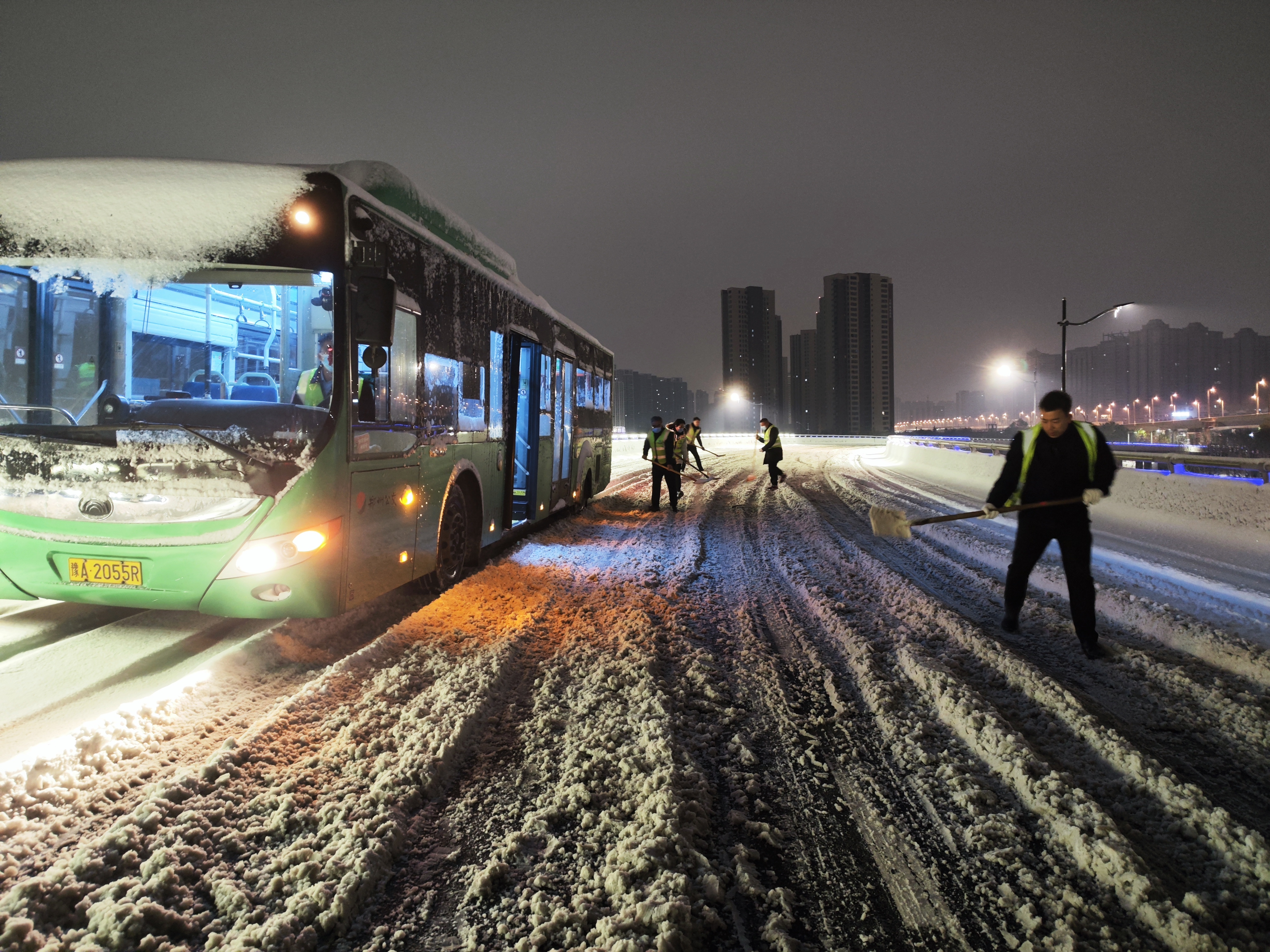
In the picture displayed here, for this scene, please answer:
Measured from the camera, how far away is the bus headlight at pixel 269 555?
445 centimetres

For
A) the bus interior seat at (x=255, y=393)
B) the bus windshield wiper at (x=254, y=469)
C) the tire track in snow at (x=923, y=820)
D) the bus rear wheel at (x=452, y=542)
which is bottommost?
the tire track in snow at (x=923, y=820)

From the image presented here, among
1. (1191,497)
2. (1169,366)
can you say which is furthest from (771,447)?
(1169,366)

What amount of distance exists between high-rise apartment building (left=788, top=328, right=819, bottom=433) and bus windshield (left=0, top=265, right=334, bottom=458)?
119751 millimetres

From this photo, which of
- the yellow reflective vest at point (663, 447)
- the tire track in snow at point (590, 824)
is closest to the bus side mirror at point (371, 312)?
the tire track in snow at point (590, 824)

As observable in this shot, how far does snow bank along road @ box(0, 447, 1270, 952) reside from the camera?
7.68 feet

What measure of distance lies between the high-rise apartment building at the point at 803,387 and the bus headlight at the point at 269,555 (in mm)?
119942

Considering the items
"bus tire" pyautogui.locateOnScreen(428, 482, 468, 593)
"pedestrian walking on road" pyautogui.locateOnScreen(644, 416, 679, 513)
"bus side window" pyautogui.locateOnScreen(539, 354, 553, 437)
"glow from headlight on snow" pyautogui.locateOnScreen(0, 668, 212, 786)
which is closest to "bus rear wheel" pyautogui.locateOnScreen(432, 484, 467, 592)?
"bus tire" pyautogui.locateOnScreen(428, 482, 468, 593)

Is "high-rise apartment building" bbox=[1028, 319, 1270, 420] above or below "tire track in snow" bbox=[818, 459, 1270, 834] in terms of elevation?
above

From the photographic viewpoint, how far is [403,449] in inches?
220

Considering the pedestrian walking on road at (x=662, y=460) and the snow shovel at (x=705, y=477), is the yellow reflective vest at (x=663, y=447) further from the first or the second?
the snow shovel at (x=705, y=477)

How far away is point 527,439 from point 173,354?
16.9 feet

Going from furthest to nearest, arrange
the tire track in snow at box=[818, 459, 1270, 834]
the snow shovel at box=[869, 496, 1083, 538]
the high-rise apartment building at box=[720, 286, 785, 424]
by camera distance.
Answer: the high-rise apartment building at box=[720, 286, 785, 424], the snow shovel at box=[869, 496, 1083, 538], the tire track in snow at box=[818, 459, 1270, 834]

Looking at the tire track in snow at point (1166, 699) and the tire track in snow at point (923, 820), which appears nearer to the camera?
the tire track in snow at point (923, 820)

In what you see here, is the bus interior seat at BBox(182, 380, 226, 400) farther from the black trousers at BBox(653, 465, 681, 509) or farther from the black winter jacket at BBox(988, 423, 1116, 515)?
the black trousers at BBox(653, 465, 681, 509)
